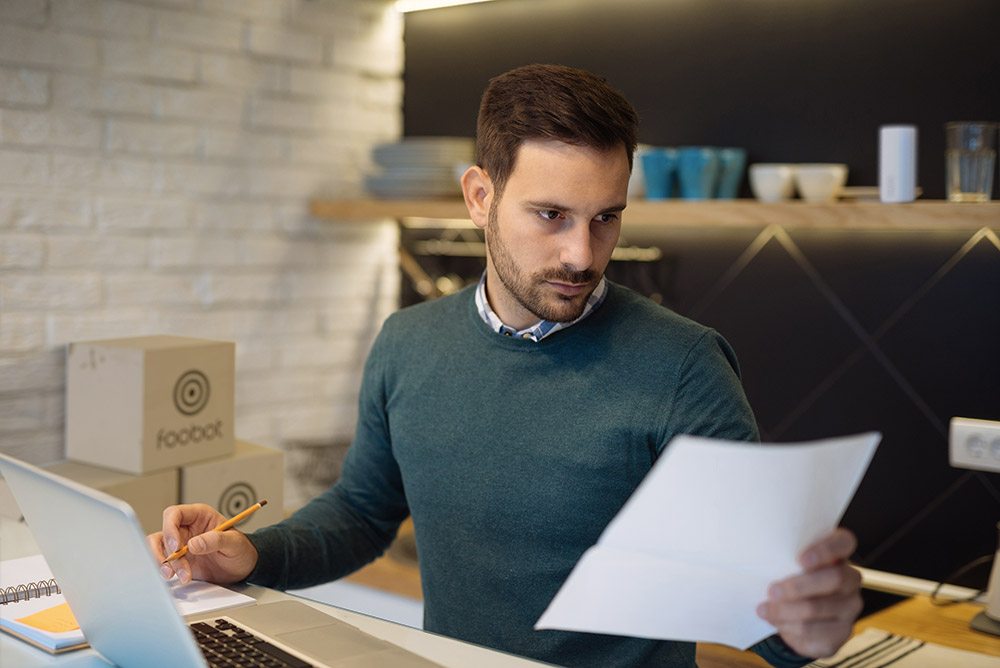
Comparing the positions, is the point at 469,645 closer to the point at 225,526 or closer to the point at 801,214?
the point at 225,526

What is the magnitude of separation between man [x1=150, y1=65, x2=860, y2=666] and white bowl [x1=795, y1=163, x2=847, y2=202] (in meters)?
0.85

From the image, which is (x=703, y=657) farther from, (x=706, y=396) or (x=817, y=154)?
(x=817, y=154)

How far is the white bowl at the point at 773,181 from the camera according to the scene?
2.36 metres

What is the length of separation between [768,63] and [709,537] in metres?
1.88

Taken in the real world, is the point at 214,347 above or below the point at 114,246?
below

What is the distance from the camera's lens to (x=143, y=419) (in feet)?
7.59

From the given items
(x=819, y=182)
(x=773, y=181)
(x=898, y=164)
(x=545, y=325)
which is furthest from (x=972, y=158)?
(x=545, y=325)

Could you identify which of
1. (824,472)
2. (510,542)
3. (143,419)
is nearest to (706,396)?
(510,542)

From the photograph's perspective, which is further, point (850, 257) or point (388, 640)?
point (850, 257)

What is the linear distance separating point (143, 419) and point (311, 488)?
0.82 metres

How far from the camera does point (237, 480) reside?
2.52 m

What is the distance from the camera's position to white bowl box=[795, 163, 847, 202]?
7.49 feet

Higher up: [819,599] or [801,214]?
[801,214]

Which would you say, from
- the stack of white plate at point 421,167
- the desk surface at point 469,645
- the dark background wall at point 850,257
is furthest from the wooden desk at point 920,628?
the stack of white plate at point 421,167
